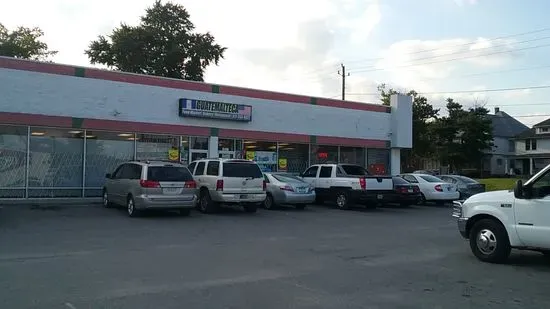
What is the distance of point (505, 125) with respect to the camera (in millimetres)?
79625

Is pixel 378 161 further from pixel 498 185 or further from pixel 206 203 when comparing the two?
pixel 206 203

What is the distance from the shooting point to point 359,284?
7918 millimetres

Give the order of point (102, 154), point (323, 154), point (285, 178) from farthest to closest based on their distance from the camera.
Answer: point (323, 154), point (102, 154), point (285, 178)

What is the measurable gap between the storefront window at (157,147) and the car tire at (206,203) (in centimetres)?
580

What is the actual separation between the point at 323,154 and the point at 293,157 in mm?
1934

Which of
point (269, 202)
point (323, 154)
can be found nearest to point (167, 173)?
point (269, 202)

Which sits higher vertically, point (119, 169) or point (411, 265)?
point (119, 169)

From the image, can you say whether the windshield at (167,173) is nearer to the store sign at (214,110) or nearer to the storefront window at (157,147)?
the storefront window at (157,147)

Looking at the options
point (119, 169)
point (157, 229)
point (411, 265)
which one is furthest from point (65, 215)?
point (411, 265)

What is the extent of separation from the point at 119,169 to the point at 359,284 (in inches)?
498

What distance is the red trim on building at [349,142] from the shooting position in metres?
28.7

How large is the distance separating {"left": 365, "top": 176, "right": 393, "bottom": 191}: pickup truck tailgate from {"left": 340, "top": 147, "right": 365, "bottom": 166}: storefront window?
8.62 metres

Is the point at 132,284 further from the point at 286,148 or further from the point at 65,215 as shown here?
the point at 286,148

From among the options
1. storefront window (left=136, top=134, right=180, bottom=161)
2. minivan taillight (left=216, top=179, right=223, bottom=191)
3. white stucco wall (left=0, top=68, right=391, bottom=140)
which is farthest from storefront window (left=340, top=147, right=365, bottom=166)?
minivan taillight (left=216, top=179, right=223, bottom=191)
